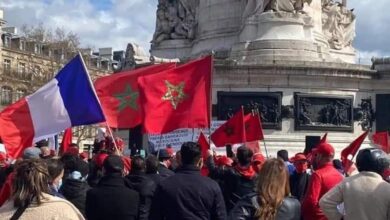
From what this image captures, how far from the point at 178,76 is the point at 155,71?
0.47 metres

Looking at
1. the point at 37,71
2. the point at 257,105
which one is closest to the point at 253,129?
the point at 257,105

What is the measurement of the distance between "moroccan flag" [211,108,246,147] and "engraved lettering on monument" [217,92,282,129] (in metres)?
8.20

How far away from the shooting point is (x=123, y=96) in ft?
43.1

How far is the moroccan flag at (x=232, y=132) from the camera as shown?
1526 centimetres

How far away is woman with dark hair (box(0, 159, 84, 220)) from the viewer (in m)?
4.85

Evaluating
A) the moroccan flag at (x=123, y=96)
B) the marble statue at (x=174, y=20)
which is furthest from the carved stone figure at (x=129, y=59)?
the moroccan flag at (x=123, y=96)

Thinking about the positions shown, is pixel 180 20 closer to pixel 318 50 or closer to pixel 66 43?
Answer: pixel 318 50

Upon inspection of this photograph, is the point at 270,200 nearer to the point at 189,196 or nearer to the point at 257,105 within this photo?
the point at 189,196

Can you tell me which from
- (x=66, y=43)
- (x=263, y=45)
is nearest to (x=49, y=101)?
(x=263, y=45)

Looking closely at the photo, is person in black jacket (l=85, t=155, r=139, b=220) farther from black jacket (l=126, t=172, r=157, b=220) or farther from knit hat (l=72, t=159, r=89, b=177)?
knit hat (l=72, t=159, r=89, b=177)

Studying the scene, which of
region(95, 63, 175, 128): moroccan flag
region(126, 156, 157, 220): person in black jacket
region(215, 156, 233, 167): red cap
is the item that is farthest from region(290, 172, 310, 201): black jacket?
region(95, 63, 175, 128): moroccan flag

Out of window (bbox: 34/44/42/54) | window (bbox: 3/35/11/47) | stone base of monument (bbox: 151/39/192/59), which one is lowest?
stone base of monument (bbox: 151/39/192/59)

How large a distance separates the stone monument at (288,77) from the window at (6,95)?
129ft

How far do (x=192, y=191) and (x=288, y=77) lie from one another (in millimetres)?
17697
